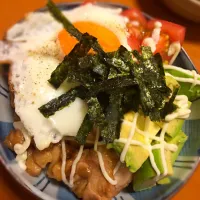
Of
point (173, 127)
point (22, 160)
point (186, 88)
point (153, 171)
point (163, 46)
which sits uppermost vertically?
point (163, 46)

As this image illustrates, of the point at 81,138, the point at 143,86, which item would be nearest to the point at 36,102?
the point at 81,138

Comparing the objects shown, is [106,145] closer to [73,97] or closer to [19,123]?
[73,97]

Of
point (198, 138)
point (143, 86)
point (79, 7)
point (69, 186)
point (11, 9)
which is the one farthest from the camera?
point (11, 9)

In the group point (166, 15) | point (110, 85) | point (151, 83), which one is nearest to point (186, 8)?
point (166, 15)

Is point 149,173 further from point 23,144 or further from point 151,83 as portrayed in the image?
point 23,144

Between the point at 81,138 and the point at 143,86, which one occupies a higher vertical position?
the point at 143,86
